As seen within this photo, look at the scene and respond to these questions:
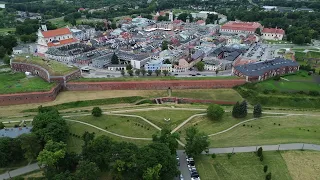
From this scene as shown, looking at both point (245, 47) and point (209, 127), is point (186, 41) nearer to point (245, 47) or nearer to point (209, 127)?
point (245, 47)

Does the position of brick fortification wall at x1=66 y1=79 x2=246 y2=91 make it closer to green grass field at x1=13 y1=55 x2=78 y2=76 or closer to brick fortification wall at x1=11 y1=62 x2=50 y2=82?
green grass field at x1=13 y1=55 x2=78 y2=76

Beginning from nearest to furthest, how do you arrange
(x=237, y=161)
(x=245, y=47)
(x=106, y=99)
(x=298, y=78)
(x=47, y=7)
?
(x=237, y=161) < (x=106, y=99) < (x=298, y=78) < (x=245, y=47) < (x=47, y=7)

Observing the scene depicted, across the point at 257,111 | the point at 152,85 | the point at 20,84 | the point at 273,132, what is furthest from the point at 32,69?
the point at 273,132

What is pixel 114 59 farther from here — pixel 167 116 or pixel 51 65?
pixel 167 116

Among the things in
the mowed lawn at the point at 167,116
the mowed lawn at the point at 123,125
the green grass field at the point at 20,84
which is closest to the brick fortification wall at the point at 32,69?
the green grass field at the point at 20,84

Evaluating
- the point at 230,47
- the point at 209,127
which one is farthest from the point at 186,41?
the point at 209,127

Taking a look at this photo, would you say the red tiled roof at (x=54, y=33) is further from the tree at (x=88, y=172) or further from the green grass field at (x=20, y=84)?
the tree at (x=88, y=172)
